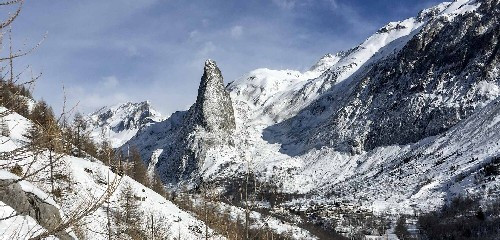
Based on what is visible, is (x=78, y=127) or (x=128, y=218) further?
(x=128, y=218)

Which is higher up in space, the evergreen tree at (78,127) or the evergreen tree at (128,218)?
the evergreen tree at (78,127)

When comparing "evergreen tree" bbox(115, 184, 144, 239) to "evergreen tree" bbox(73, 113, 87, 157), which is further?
"evergreen tree" bbox(115, 184, 144, 239)

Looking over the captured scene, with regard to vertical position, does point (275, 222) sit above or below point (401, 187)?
below

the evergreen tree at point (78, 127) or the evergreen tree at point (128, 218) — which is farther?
the evergreen tree at point (128, 218)

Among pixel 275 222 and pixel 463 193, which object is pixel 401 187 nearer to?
pixel 463 193

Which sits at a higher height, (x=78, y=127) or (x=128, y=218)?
(x=78, y=127)

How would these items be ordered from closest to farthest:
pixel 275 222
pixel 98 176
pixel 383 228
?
pixel 98 176 < pixel 275 222 < pixel 383 228

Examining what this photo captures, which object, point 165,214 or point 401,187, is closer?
point 165,214

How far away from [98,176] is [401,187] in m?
151

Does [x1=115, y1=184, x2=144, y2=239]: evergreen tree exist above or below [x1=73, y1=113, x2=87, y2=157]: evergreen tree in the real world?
below

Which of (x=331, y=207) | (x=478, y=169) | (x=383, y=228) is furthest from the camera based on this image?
(x=331, y=207)

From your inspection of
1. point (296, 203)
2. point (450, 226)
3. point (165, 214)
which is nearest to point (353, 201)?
point (296, 203)

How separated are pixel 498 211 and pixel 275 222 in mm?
70391

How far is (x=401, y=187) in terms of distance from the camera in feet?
606
